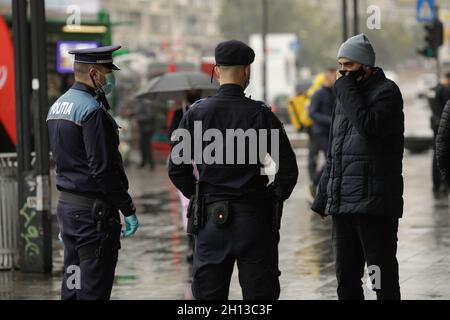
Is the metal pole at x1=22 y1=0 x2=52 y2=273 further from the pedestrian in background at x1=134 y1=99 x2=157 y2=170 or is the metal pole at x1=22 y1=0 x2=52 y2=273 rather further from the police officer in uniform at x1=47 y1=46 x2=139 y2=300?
the pedestrian in background at x1=134 y1=99 x2=157 y2=170

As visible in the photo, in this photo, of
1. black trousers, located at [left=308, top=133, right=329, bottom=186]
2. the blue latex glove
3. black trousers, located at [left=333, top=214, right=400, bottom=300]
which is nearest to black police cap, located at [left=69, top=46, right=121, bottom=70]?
the blue latex glove

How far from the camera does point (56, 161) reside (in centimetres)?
744

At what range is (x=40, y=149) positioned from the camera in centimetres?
1173

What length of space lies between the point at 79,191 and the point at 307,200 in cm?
1191

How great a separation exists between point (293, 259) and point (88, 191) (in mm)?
5486

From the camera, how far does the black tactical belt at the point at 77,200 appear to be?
732 centimetres

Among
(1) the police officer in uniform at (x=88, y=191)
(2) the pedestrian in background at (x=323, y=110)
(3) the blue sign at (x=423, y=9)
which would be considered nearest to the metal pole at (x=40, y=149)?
(1) the police officer in uniform at (x=88, y=191)

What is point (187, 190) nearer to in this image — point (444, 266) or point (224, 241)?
point (224, 241)

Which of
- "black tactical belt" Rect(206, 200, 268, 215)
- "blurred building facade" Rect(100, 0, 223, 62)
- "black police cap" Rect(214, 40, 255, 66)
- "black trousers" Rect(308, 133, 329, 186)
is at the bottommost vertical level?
"blurred building facade" Rect(100, 0, 223, 62)

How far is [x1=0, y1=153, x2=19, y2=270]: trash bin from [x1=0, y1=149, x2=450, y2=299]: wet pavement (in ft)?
0.96

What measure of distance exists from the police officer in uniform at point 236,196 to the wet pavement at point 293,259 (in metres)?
3.23

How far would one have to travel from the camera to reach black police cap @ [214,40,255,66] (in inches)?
270

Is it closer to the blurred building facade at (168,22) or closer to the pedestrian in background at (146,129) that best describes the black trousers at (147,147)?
the pedestrian in background at (146,129)
